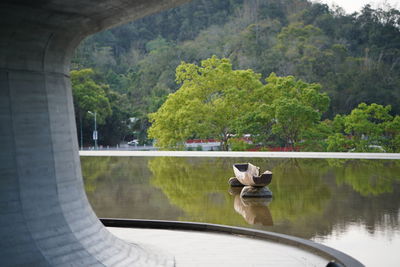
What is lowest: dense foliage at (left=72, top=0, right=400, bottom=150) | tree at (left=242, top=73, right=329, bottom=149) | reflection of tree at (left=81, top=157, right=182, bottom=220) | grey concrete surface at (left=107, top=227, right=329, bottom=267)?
reflection of tree at (left=81, top=157, right=182, bottom=220)

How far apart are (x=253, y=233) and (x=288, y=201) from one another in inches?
173

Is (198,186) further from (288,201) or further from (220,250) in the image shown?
(220,250)

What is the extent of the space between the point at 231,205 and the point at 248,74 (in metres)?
17.5

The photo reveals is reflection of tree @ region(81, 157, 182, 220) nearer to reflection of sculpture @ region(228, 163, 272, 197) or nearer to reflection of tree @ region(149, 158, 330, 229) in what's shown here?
reflection of tree @ region(149, 158, 330, 229)

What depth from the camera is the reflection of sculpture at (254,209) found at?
346 inches

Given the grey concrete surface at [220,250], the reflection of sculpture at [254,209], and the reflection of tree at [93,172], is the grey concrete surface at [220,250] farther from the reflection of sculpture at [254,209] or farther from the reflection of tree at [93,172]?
the reflection of tree at [93,172]

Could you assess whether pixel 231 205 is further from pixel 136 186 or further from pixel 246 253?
pixel 246 253

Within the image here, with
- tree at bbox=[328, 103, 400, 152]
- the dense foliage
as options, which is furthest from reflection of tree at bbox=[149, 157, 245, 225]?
the dense foliage

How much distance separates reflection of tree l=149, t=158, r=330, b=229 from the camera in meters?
9.49

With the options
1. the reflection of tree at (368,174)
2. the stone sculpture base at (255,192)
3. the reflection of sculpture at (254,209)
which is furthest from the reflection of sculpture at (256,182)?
the reflection of tree at (368,174)

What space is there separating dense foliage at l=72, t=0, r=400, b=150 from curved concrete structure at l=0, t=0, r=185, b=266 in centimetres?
2080

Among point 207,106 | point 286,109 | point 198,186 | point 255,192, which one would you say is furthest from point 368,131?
point 255,192

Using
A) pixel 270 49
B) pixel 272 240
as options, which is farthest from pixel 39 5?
pixel 270 49

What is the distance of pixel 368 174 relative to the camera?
1562 cm
